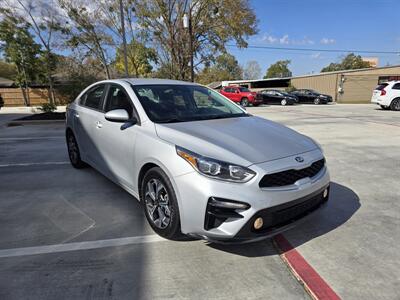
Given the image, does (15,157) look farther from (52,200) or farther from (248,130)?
(248,130)

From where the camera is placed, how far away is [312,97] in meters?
26.9

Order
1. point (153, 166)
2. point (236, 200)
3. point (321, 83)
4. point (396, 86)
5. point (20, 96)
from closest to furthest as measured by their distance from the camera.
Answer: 1. point (236, 200)
2. point (153, 166)
3. point (396, 86)
4. point (20, 96)
5. point (321, 83)

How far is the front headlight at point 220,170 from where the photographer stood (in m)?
2.29

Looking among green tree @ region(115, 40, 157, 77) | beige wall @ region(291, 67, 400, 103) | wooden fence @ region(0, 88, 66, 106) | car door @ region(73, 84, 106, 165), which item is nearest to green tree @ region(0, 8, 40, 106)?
wooden fence @ region(0, 88, 66, 106)

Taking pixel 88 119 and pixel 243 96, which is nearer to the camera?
pixel 88 119

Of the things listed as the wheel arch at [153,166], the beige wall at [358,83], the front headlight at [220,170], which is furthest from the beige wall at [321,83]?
the front headlight at [220,170]

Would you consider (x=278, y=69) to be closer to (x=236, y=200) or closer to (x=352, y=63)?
(x=352, y=63)

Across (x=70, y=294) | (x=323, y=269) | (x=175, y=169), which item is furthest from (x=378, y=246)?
(x=70, y=294)

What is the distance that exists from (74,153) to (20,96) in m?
29.1

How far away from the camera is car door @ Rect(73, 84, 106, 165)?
13.4 feet

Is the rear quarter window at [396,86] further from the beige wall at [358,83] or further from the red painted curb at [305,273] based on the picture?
the red painted curb at [305,273]

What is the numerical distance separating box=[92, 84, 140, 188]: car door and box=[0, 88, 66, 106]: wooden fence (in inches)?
1079

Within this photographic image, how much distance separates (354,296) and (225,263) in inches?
39.7

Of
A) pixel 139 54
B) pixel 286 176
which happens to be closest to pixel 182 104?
pixel 286 176
